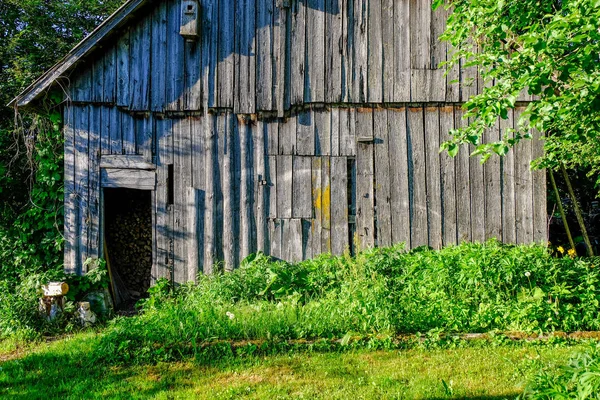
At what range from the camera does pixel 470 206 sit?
26.5ft

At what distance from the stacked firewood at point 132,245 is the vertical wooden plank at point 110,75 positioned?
237 cm

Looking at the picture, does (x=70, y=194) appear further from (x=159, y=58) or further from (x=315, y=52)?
(x=315, y=52)

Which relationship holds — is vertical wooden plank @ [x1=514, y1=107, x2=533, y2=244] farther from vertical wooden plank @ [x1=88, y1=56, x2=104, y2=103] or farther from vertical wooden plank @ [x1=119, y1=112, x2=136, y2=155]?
vertical wooden plank @ [x1=88, y1=56, x2=104, y2=103]

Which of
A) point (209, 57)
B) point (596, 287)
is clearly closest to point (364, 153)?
point (209, 57)

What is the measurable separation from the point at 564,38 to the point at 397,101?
4601mm

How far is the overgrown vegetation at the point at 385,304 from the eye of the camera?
5727 mm

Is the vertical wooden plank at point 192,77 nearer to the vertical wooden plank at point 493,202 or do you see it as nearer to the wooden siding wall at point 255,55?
the wooden siding wall at point 255,55

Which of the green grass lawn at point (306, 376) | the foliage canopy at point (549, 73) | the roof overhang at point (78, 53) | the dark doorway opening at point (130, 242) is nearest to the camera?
the foliage canopy at point (549, 73)

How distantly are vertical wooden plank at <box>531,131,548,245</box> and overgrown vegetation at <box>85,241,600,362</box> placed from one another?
1.12 meters

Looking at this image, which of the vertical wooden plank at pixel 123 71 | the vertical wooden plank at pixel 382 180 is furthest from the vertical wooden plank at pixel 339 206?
the vertical wooden plank at pixel 123 71

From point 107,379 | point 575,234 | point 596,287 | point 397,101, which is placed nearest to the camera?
point 107,379

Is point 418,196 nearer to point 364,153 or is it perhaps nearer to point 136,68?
point 364,153

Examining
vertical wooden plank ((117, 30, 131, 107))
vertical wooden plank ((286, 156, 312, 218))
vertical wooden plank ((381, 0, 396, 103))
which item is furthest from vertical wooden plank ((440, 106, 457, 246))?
vertical wooden plank ((117, 30, 131, 107))

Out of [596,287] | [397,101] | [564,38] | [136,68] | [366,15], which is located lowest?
[596,287]
